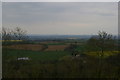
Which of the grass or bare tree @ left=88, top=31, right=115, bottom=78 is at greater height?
bare tree @ left=88, top=31, right=115, bottom=78

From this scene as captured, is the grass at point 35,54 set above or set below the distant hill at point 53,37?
below

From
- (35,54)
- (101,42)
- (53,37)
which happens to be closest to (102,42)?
(101,42)

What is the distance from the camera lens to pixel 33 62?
6.27 m

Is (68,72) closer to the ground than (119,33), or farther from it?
closer to the ground

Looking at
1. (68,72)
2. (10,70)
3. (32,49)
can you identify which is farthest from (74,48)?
(10,70)

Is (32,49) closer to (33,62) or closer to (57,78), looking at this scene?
(33,62)

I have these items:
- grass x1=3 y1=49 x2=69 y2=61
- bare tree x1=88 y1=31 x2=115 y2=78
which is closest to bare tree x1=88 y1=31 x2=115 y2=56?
bare tree x1=88 y1=31 x2=115 y2=78

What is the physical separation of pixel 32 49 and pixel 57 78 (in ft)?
4.15

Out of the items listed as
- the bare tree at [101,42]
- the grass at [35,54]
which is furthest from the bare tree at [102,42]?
the grass at [35,54]

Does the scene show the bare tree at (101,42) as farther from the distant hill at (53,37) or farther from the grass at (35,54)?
the grass at (35,54)

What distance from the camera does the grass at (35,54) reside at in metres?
6.11

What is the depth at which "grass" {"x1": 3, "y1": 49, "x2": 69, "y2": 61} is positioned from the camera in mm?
6109

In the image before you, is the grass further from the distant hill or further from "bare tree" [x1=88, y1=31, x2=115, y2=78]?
"bare tree" [x1=88, y1=31, x2=115, y2=78]

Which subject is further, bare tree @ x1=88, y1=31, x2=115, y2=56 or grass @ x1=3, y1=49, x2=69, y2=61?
bare tree @ x1=88, y1=31, x2=115, y2=56
